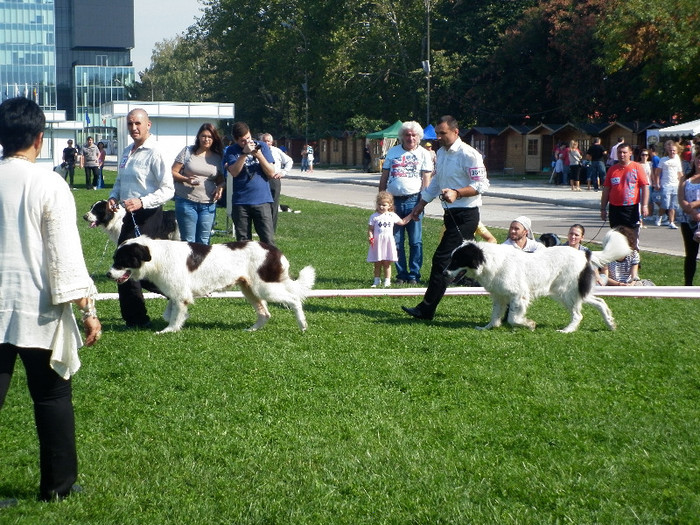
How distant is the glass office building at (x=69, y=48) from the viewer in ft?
499

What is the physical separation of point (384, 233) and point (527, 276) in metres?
3.24

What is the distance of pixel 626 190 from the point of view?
12562 millimetres

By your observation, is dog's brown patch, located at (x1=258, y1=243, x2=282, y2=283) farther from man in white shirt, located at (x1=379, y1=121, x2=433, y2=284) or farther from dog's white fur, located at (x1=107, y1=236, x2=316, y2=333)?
man in white shirt, located at (x1=379, y1=121, x2=433, y2=284)

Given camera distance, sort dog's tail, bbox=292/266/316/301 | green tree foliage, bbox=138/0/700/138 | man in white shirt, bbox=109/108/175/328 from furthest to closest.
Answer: green tree foliage, bbox=138/0/700/138 → dog's tail, bbox=292/266/316/301 → man in white shirt, bbox=109/108/175/328

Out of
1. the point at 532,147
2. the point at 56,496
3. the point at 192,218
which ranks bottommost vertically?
the point at 56,496

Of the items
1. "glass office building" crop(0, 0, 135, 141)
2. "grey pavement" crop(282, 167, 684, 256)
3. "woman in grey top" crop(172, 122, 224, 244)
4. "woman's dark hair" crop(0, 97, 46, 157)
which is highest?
"glass office building" crop(0, 0, 135, 141)

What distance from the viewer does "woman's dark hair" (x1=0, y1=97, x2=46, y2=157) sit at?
4.29 m

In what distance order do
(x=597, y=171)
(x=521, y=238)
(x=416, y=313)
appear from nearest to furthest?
(x=416, y=313) → (x=521, y=238) → (x=597, y=171)

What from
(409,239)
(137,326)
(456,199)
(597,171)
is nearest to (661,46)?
(597,171)

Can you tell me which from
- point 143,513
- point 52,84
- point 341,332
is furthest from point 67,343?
point 52,84

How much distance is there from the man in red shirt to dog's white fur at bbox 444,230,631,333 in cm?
427

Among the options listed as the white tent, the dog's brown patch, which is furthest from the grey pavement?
the dog's brown patch

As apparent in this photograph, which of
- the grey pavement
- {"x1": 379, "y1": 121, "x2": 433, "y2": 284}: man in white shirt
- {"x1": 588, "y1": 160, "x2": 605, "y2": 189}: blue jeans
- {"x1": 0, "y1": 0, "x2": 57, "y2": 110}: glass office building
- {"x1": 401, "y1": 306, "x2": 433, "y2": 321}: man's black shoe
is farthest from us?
{"x1": 0, "y1": 0, "x2": 57, "y2": 110}: glass office building

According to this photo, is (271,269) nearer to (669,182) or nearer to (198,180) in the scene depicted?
(198,180)
